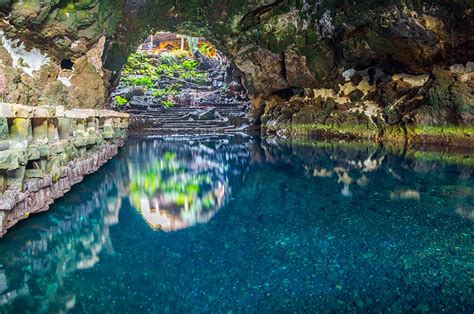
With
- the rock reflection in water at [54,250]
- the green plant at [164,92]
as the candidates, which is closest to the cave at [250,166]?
the rock reflection in water at [54,250]

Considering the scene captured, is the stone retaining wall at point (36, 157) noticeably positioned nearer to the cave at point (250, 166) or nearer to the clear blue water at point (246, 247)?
the cave at point (250, 166)

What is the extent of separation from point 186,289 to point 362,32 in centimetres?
1338

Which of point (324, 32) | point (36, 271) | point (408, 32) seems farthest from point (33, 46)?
point (408, 32)

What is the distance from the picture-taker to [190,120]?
20.8 m

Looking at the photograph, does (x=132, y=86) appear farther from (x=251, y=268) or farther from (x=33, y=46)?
(x=251, y=268)

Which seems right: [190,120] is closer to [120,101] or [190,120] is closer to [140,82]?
[120,101]

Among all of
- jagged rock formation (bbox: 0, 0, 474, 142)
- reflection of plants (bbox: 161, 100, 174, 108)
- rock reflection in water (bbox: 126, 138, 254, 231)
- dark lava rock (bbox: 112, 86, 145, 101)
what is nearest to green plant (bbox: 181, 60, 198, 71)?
dark lava rock (bbox: 112, 86, 145, 101)

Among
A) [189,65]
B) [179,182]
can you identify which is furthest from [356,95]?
[189,65]

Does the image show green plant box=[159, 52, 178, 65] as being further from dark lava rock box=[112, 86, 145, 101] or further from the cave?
the cave

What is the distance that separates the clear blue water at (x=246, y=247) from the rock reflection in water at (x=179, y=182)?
5 cm

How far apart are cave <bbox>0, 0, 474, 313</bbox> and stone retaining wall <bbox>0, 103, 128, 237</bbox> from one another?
1.2 inches

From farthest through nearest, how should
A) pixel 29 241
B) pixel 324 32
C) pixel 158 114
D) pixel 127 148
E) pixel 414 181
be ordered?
1. pixel 158 114
2. pixel 324 32
3. pixel 127 148
4. pixel 414 181
5. pixel 29 241

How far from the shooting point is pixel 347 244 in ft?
14.2

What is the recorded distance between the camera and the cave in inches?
133
